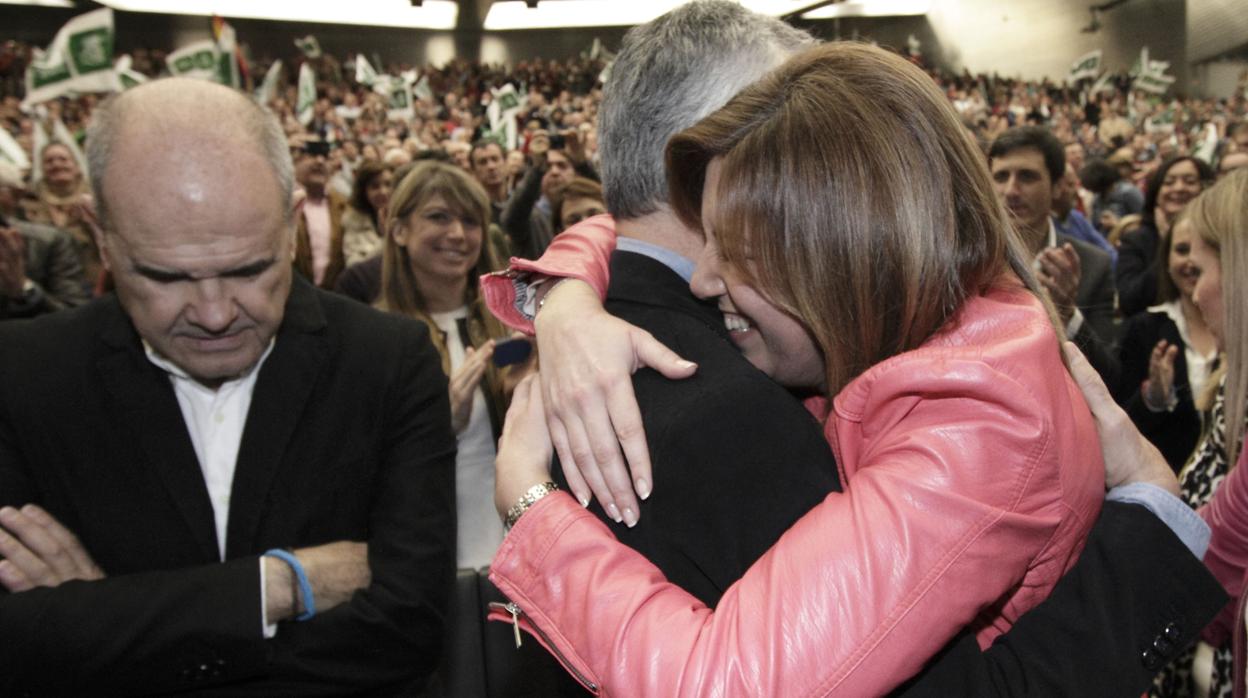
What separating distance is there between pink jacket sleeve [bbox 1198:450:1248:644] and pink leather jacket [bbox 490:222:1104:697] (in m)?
0.83

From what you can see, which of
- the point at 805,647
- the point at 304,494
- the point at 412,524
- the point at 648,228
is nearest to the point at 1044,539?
the point at 805,647

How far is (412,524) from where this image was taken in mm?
1629

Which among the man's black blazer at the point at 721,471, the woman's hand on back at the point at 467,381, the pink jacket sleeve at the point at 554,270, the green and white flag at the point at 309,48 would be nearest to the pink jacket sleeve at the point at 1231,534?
the man's black blazer at the point at 721,471

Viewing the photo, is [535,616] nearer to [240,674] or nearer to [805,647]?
[805,647]

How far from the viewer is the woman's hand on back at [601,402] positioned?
1.01m

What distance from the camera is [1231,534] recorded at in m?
1.59

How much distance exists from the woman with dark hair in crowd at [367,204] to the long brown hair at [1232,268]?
14.3 feet

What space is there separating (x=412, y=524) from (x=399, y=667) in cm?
23

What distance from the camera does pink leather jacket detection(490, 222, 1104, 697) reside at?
2.82 feet

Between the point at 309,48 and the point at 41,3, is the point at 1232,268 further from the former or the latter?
the point at 41,3

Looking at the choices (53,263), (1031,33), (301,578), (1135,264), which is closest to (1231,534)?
(301,578)

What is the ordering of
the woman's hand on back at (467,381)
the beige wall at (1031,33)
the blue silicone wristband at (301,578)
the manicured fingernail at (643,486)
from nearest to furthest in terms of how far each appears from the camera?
the manicured fingernail at (643,486) < the blue silicone wristband at (301,578) < the woman's hand on back at (467,381) < the beige wall at (1031,33)

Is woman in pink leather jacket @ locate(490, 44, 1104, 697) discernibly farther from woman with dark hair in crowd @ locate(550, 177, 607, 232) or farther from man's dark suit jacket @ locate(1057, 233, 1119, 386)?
woman with dark hair in crowd @ locate(550, 177, 607, 232)

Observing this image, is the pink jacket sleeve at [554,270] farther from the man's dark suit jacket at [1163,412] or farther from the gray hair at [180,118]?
the man's dark suit jacket at [1163,412]
